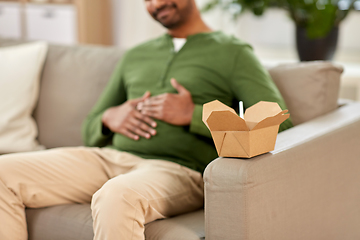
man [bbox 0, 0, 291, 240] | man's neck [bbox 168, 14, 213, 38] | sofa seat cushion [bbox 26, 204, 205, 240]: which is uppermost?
man's neck [bbox 168, 14, 213, 38]

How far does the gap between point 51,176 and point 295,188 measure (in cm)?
67

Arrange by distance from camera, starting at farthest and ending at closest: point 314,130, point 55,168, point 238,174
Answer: point 55,168 < point 314,130 < point 238,174

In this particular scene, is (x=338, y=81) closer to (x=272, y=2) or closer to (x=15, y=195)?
(x=272, y=2)

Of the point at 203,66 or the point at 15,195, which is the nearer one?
the point at 15,195

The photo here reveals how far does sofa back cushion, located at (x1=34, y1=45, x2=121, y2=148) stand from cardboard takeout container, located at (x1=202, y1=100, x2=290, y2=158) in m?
0.95

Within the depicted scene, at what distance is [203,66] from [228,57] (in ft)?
0.28

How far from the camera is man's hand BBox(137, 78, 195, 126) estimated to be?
1271 millimetres

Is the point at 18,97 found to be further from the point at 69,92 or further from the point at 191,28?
the point at 191,28

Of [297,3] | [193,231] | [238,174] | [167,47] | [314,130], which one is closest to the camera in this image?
[238,174]

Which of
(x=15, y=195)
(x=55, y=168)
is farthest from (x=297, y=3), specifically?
(x=15, y=195)

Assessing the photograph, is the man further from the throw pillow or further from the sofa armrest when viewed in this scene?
the throw pillow

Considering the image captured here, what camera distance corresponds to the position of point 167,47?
1481 millimetres

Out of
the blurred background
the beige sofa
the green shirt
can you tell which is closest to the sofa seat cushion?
the beige sofa

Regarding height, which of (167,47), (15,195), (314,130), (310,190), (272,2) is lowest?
(15,195)
